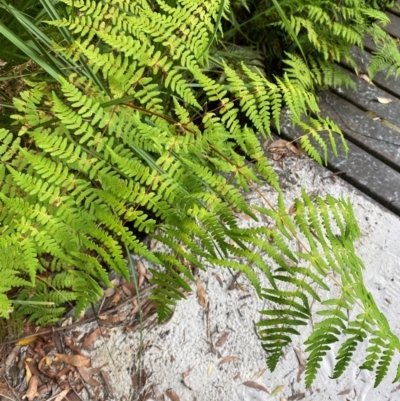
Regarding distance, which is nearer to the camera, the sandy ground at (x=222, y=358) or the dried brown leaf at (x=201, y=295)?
the sandy ground at (x=222, y=358)

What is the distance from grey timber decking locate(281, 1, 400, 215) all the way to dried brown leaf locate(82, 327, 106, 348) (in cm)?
126

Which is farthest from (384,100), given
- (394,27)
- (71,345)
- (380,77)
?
(71,345)

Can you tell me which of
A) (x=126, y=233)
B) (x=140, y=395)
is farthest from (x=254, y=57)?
(x=140, y=395)

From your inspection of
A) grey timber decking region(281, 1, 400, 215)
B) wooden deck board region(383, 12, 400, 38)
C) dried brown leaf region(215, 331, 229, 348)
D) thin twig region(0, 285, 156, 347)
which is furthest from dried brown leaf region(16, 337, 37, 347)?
wooden deck board region(383, 12, 400, 38)

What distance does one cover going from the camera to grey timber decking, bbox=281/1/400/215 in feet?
6.94

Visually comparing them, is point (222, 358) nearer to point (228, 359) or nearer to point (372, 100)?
point (228, 359)

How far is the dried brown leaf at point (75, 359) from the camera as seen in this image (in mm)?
1616

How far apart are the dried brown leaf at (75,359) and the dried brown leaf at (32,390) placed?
0.35 ft

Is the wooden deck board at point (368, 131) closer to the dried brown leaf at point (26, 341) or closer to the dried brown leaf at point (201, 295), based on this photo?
the dried brown leaf at point (201, 295)

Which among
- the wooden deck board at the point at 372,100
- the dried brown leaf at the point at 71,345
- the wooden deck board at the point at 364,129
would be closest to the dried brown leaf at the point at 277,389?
the dried brown leaf at the point at 71,345

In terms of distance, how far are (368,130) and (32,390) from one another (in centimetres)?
192

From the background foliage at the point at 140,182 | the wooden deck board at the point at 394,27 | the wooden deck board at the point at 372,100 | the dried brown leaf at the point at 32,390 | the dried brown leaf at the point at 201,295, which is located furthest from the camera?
the wooden deck board at the point at 394,27

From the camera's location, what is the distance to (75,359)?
1623 millimetres

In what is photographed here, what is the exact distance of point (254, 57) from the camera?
7.64 ft
